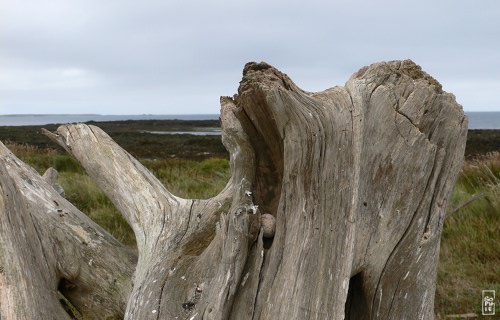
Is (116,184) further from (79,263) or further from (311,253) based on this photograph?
(311,253)

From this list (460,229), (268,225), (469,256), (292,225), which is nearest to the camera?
(292,225)

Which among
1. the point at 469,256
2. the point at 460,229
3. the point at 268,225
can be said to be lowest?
Answer: the point at 469,256

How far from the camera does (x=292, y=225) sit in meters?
2.70

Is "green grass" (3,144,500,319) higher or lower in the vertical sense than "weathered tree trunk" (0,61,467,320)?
lower

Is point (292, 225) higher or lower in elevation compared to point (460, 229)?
higher

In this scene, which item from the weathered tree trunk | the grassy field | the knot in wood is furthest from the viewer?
the grassy field

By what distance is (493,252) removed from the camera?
5832 mm

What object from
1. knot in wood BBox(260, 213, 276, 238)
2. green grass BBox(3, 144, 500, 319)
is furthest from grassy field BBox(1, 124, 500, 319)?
knot in wood BBox(260, 213, 276, 238)

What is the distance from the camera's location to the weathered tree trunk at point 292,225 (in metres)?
2.64

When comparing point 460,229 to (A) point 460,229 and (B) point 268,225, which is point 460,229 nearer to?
(A) point 460,229

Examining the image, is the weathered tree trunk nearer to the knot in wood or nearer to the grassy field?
the knot in wood

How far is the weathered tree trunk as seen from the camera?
2.64 metres

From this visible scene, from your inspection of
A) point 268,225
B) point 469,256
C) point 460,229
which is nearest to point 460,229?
point 460,229

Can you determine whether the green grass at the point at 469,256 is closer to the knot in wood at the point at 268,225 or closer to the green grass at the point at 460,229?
the green grass at the point at 460,229
